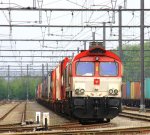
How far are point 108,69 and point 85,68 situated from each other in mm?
989

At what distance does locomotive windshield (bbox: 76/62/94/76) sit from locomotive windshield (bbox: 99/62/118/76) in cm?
42

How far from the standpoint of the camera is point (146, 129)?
14492mm

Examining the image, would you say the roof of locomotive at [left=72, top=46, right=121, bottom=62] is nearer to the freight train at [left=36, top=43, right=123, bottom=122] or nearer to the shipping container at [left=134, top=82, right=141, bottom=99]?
the freight train at [left=36, top=43, right=123, bottom=122]

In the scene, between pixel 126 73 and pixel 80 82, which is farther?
pixel 126 73

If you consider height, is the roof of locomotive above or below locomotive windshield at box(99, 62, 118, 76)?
above

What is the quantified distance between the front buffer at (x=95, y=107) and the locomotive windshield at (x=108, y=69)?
3.72ft

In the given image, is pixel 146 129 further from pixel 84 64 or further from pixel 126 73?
pixel 126 73

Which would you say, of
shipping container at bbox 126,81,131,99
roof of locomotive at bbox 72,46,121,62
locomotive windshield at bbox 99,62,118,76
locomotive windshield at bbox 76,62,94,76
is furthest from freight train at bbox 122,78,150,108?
locomotive windshield at bbox 76,62,94,76

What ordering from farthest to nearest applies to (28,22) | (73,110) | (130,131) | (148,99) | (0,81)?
(0,81) < (148,99) < (28,22) < (73,110) < (130,131)

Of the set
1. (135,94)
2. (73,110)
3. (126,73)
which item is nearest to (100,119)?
(73,110)

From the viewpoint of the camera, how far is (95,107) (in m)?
19.9

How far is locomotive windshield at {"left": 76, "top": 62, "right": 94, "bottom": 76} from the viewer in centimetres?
2028

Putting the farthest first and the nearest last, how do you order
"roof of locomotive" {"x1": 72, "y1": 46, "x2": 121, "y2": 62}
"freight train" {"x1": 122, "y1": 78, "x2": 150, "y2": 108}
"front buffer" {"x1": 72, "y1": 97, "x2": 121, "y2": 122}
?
"freight train" {"x1": 122, "y1": 78, "x2": 150, "y2": 108} → "roof of locomotive" {"x1": 72, "y1": 46, "x2": 121, "y2": 62} → "front buffer" {"x1": 72, "y1": 97, "x2": 121, "y2": 122}

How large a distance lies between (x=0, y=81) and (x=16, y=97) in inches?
210
